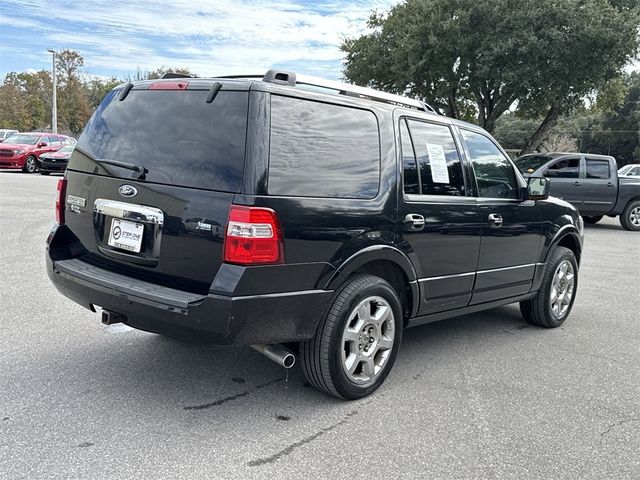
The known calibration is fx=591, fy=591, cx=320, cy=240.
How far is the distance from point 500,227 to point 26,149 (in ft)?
72.1

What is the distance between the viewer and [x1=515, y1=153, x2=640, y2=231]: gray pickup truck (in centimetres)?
1439

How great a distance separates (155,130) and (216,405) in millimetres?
1668

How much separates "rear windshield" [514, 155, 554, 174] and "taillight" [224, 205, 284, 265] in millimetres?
12482

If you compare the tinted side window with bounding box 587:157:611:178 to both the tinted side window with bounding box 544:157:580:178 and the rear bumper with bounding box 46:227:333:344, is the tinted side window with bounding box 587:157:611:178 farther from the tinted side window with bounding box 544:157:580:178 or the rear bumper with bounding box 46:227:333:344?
the rear bumper with bounding box 46:227:333:344

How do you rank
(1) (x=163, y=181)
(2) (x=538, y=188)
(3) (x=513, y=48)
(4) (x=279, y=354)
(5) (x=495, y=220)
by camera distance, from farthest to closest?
(3) (x=513, y=48) < (2) (x=538, y=188) < (5) (x=495, y=220) < (4) (x=279, y=354) < (1) (x=163, y=181)

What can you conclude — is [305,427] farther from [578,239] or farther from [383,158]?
[578,239]

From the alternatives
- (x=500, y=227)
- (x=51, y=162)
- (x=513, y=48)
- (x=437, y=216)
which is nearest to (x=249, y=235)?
(x=437, y=216)

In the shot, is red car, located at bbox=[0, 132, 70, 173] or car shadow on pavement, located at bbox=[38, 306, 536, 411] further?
red car, located at bbox=[0, 132, 70, 173]

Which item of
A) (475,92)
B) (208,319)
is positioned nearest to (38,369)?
(208,319)

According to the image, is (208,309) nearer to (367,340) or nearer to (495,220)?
(367,340)

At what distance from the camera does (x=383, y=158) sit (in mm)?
3816

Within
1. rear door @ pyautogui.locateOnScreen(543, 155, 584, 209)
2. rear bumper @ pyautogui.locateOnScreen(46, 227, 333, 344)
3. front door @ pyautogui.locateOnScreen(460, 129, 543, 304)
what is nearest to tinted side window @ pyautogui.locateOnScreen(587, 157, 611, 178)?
rear door @ pyautogui.locateOnScreen(543, 155, 584, 209)

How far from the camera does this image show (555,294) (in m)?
5.63

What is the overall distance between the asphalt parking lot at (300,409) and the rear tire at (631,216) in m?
10.5
